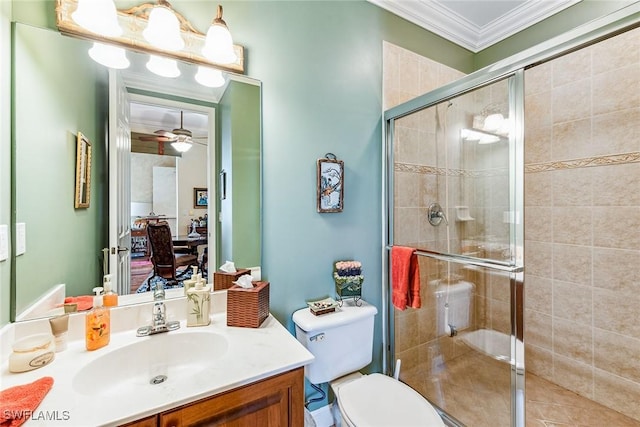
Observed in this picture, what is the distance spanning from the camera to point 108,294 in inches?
44.0

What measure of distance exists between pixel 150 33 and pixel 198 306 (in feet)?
3.71

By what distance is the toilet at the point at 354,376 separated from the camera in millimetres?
1177

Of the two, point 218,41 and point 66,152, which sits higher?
point 218,41

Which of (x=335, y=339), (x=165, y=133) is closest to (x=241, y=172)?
(x=165, y=133)

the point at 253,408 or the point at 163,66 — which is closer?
the point at 253,408

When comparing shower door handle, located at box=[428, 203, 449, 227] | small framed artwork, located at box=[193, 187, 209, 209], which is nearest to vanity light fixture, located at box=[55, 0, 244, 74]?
small framed artwork, located at box=[193, 187, 209, 209]

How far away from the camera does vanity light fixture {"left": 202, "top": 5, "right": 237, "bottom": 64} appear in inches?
46.8

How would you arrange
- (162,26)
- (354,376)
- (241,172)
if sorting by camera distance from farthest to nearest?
(354,376)
(241,172)
(162,26)

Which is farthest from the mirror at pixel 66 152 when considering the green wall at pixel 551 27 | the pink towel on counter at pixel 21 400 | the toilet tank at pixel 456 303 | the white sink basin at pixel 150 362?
the green wall at pixel 551 27

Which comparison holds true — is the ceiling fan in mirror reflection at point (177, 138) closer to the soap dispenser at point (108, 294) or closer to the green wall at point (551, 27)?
the soap dispenser at point (108, 294)

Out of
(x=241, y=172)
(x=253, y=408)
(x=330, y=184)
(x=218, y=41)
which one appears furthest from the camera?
(x=330, y=184)

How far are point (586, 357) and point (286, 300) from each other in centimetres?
205

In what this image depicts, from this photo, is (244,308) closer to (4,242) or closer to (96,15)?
(4,242)

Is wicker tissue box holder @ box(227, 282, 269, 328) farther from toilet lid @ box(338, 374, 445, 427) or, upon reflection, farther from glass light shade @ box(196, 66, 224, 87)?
glass light shade @ box(196, 66, 224, 87)
